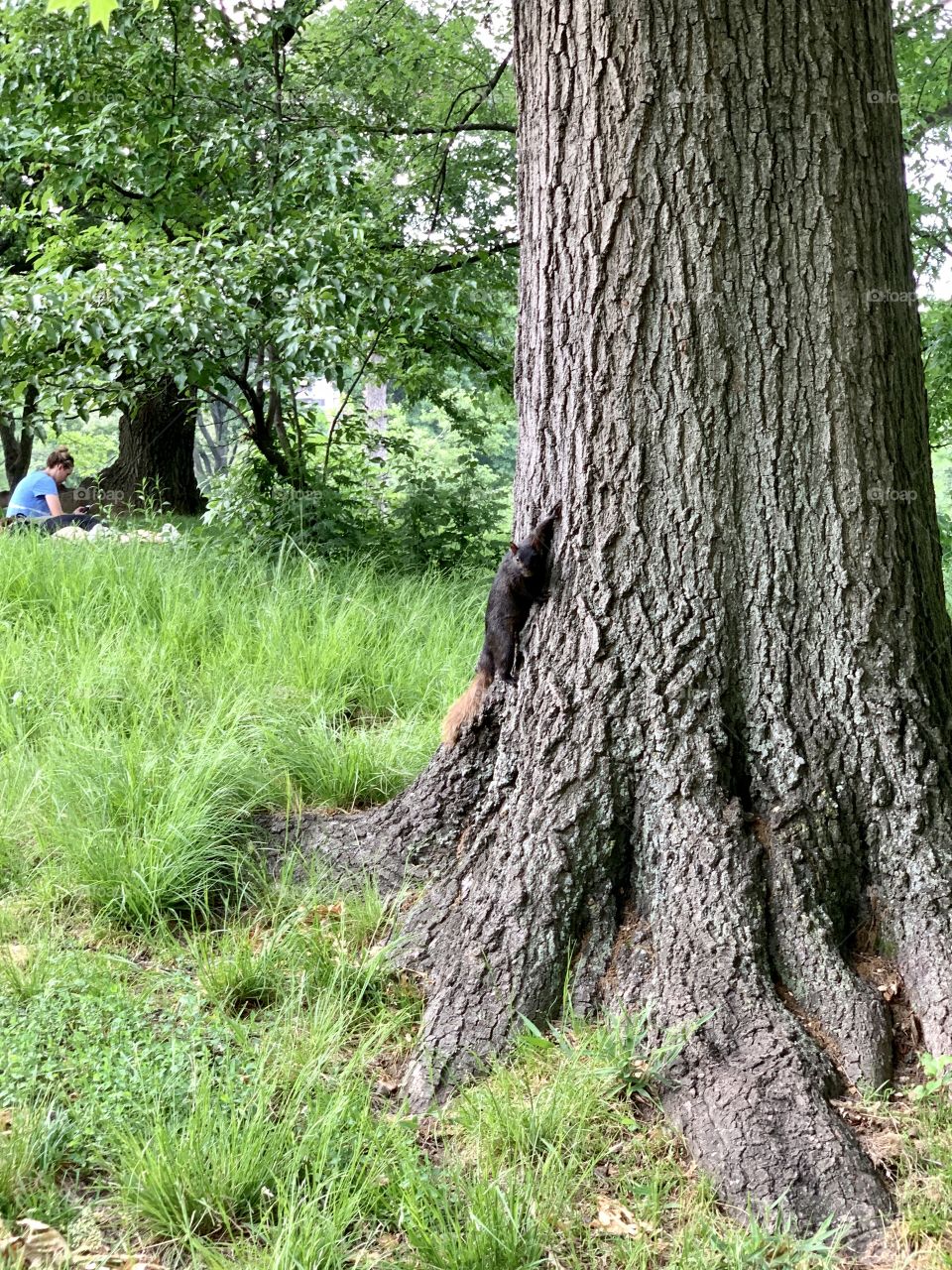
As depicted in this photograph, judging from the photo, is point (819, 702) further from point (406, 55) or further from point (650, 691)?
point (406, 55)

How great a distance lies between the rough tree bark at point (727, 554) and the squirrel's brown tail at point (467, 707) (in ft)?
0.98

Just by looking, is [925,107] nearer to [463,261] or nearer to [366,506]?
[463,261]

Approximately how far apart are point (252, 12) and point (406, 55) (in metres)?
1.11

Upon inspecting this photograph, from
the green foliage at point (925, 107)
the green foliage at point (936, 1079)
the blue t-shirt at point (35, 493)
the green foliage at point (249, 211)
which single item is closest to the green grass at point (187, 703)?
the green foliage at point (249, 211)

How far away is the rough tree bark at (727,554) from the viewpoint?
82.9 inches

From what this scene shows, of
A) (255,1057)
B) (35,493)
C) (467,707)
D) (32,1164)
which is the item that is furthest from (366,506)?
(32,1164)

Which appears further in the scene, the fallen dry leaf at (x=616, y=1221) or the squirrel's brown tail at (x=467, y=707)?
the squirrel's brown tail at (x=467, y=707)

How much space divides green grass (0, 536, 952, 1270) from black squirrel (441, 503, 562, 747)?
71 centimetres

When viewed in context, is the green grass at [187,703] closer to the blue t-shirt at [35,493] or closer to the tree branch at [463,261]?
the tree branch at [463,261]

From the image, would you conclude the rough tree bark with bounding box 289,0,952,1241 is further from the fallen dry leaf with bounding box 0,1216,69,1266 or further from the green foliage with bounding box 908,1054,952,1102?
the fallen dry leaf with bounding box 0,1216,69,1266

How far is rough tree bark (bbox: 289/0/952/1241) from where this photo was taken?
82.9 inches

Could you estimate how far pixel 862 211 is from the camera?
2.17 m

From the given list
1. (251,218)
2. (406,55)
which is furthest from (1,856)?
(406,55)

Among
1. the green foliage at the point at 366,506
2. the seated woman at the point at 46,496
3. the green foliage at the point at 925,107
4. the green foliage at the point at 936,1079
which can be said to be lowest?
the green foliage at the point at 936,1079
